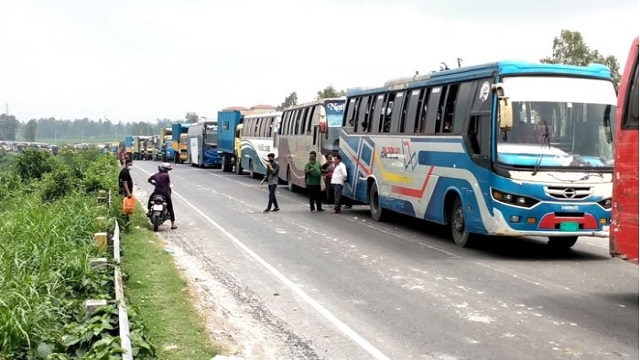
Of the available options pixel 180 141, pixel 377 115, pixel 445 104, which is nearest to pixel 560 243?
pixel 445 104

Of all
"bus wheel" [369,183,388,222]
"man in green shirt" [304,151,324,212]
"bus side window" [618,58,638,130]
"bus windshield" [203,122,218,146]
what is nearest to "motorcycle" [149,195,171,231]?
"bus wheel" [369,183,388,222]

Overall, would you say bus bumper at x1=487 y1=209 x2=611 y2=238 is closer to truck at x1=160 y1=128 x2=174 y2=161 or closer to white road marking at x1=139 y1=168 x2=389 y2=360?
white road marking at x1=139 y1=168 x2=389 y2=360

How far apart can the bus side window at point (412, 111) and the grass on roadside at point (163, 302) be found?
5.89m

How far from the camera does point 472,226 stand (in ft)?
44.4

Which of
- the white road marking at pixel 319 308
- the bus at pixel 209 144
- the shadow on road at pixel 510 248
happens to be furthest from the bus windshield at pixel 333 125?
the bus at pixel 209 144

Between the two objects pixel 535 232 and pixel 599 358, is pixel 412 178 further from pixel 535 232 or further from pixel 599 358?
pixel 599 358

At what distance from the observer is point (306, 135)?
2644 cm

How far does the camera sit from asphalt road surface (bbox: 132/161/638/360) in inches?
302

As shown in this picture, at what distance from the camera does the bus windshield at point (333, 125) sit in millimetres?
24562

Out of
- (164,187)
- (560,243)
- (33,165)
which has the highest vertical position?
(164,187)

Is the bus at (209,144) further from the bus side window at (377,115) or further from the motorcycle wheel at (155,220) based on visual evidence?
the motorcycle wheel at (155,220)

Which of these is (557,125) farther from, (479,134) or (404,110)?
(404,110)

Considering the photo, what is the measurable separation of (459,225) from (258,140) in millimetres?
23573

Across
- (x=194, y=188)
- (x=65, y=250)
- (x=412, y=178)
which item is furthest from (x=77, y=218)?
(x=194, y=188)
